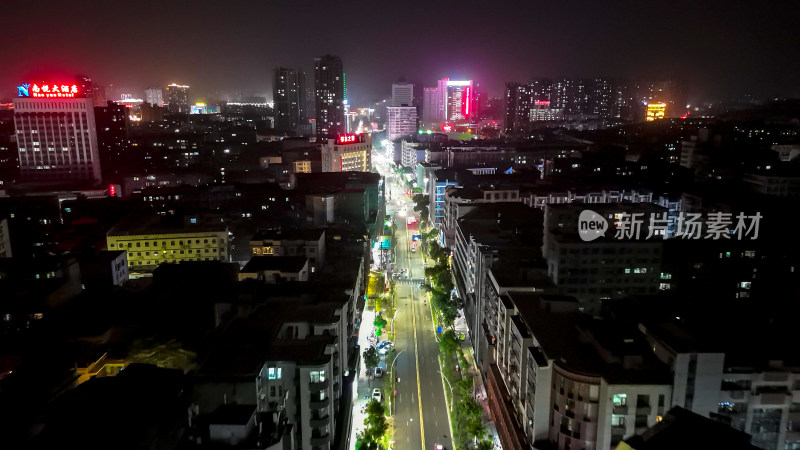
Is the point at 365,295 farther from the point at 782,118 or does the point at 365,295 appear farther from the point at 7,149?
the point at 782,118

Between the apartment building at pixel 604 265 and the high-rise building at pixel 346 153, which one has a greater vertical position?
the high-rise building at pixel 346 153

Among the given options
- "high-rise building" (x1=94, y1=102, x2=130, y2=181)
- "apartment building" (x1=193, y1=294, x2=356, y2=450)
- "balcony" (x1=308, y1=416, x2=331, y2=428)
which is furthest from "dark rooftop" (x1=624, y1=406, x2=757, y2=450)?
"high-rise building" (x1=94, y1=102, x2=130, y2=181)

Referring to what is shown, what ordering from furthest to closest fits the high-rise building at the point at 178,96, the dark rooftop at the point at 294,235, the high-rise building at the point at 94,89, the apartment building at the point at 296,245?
the high-rise building at the point at 178,96 → the high-rise building at the point at 94,89 → the dark rooftop at the point at 294,235 → the apartment building at the point at 296,245

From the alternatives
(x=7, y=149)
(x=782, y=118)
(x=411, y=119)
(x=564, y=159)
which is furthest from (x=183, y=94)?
(x=782, y=118)

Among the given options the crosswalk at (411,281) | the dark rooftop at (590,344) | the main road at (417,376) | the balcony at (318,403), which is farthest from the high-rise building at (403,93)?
the balcony at (318,403)

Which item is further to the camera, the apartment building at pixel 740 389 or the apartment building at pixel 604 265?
the apartment building at pixel 604 265

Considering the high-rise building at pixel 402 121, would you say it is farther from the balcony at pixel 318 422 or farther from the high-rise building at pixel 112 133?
the balcony at pixel 318 422

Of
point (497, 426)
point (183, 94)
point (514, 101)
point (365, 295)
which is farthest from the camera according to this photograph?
point (183, 94)
